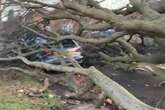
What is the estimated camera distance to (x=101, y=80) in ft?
21.2

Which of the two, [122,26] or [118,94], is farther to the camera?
[122,26]

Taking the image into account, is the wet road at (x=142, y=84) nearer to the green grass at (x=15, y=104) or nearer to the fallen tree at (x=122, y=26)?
the fallen tree at (x=122, y=26)

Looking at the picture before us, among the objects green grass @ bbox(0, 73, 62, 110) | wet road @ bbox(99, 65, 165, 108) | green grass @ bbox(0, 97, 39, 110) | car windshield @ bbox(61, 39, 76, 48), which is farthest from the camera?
car windshield @ bbox(61, 39, 76, 48)

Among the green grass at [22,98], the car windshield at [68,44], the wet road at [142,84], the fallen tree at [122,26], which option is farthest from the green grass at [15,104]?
the car windshield at [68,44]

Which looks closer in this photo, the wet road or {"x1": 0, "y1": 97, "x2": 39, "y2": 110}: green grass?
{"x1": 0, "y1": 97, "x2": 39, "y2": 110}: green grass

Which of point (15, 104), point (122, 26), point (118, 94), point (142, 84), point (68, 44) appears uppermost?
point (122, 26)

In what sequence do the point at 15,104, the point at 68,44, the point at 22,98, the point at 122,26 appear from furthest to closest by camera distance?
the point at 68,44
the point at 22,98
the point at 15,104
the point at 122,26

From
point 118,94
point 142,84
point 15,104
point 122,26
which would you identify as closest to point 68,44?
point 142,84

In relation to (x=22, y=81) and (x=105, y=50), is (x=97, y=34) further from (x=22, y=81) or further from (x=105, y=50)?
(x=22, y=81)

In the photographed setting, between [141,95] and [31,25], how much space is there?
13.2 ft

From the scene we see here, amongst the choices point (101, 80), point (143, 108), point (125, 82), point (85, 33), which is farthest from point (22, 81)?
point (143, 108)

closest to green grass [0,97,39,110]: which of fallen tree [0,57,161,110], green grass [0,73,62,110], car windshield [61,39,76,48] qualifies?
green grass [0,73,62,110]

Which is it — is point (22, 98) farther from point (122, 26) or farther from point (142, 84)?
point (122, 26)

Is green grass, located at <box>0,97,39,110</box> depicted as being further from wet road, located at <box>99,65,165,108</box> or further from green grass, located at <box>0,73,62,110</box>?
wet road, located at <box>99,65,165,108</box>
